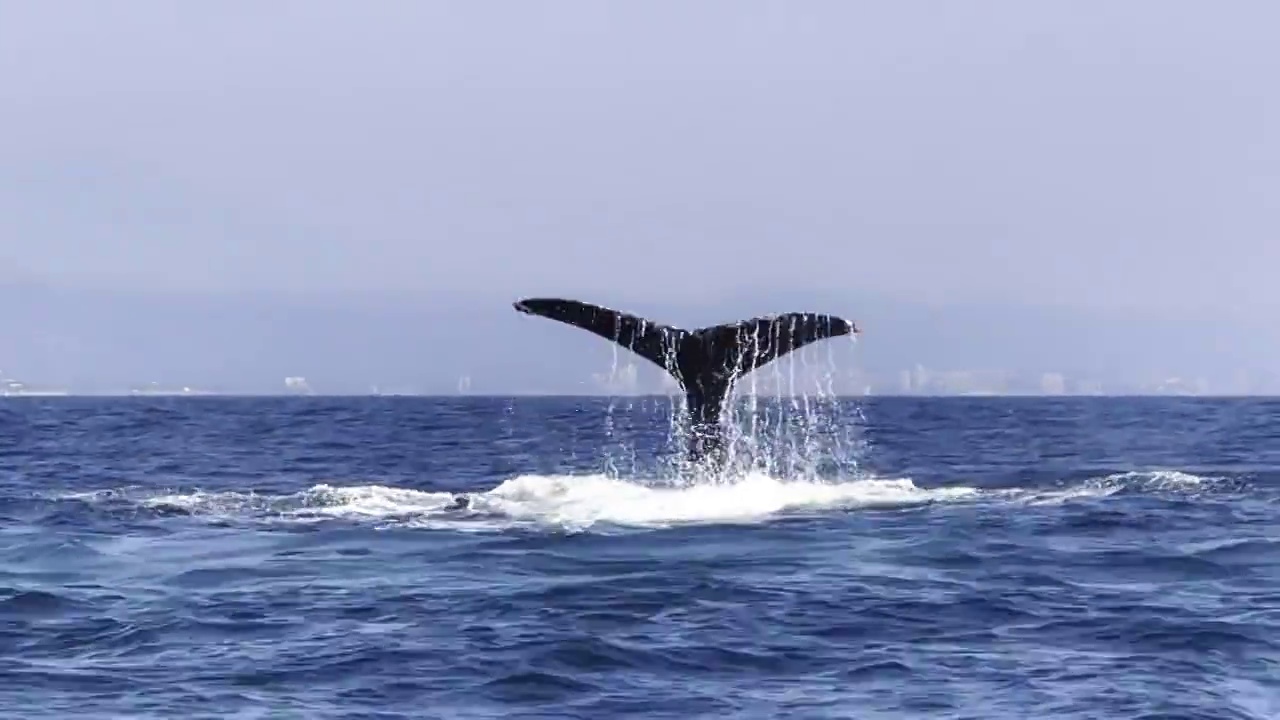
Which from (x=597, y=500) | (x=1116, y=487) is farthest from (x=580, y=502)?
(x=1116, y=487)

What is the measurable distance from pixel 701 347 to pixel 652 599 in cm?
623

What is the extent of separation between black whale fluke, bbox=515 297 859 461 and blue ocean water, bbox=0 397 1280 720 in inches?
40.7

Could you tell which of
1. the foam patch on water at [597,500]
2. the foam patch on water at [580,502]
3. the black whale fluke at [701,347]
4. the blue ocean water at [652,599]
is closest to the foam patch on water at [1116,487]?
the foam patch on water at [597,500]

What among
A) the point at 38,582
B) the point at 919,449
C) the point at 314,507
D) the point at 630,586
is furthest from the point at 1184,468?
the point at 38,582

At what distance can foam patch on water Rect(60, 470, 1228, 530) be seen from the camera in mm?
19078

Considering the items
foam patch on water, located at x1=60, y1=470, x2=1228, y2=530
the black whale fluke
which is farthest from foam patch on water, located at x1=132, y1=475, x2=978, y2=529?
the black whale fluke

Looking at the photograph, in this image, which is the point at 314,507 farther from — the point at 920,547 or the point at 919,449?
the point at 919,449

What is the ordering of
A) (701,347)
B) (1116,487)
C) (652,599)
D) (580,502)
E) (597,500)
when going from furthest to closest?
(1116,487), (597,500), (580,502), (701,347), (652,599)

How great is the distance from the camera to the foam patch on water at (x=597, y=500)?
19.1 meters

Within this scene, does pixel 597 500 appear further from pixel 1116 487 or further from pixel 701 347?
pixel 1116 487

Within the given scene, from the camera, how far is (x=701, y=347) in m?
19.7

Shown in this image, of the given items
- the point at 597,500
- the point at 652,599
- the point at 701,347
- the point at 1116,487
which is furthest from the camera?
the point at 1116,487

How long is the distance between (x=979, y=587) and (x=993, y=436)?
34512mm

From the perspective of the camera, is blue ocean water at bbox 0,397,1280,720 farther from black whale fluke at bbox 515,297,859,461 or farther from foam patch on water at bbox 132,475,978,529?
black whale fluke at bbox 515,297,859,461
